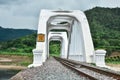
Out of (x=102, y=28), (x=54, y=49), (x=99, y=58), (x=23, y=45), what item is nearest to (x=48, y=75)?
(x=99, y=58)

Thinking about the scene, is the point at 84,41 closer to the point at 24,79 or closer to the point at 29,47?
the point at 24,79

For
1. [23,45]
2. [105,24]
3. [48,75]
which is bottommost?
[48,75]

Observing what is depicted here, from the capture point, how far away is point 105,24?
114250 mm

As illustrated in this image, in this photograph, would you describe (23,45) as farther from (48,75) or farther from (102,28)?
(48,75)

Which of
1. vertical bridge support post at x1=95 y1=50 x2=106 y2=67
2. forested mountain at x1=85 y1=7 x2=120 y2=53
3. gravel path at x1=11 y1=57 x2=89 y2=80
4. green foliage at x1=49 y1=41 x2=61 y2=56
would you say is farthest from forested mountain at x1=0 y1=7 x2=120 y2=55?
gravel path at x1=11 y1=57 x2=89 y2=80

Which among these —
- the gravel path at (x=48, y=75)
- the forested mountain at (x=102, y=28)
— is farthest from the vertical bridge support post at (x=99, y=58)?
the forested mountain at (x=102, y=28)

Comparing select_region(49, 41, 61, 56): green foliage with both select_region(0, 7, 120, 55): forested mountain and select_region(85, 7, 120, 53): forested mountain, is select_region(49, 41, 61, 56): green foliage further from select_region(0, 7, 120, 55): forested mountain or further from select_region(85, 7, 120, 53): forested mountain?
select_region(85, 7, 120, 53): forested mountain

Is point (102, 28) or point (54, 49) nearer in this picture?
point (54, 49)

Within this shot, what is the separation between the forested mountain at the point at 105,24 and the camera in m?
106

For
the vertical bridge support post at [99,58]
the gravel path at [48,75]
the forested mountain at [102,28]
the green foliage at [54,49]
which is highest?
the forested mountain at [102,28]

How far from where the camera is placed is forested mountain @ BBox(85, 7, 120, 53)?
10625cm

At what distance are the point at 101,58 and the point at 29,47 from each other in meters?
91.5

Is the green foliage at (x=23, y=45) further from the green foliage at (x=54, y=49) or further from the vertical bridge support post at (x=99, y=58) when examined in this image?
the vertical bridge support post at (x=99, y=58)

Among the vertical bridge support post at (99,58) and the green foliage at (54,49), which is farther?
the green foliage at (54,49)
